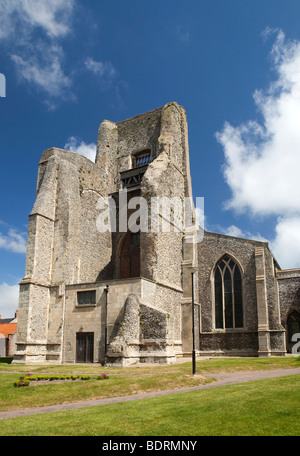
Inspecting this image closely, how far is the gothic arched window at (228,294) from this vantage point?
96.9ft

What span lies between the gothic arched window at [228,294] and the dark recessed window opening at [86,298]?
10404 mm

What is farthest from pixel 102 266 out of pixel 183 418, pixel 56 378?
pixel 183 418

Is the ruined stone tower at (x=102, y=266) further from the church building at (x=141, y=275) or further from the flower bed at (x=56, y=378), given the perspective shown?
the flower bed at (x=56, y=378)

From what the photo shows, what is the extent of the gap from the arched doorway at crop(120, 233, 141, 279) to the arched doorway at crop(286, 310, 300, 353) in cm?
1218

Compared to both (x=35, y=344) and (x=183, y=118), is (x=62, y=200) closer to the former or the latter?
(x=35, y=344)

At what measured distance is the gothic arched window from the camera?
2955cm

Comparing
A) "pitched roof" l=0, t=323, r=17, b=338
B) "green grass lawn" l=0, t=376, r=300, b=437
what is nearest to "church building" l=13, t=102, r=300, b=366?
"green grass lawn" l=0, t=376, r=300, b=437

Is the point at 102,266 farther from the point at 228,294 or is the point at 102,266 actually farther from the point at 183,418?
the point at 183,418

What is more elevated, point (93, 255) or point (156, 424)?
point (93, 255)

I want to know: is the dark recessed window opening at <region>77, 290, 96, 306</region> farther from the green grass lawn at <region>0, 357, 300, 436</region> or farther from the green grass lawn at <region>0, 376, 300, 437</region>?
the green grass lawn at <region>0, 376, 300, 437</region>

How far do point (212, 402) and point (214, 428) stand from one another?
7.90 feet

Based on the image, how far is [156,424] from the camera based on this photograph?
7371 mm

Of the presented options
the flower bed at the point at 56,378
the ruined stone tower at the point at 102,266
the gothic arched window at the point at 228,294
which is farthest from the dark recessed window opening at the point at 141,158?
the flower bed at the point at 56,378
